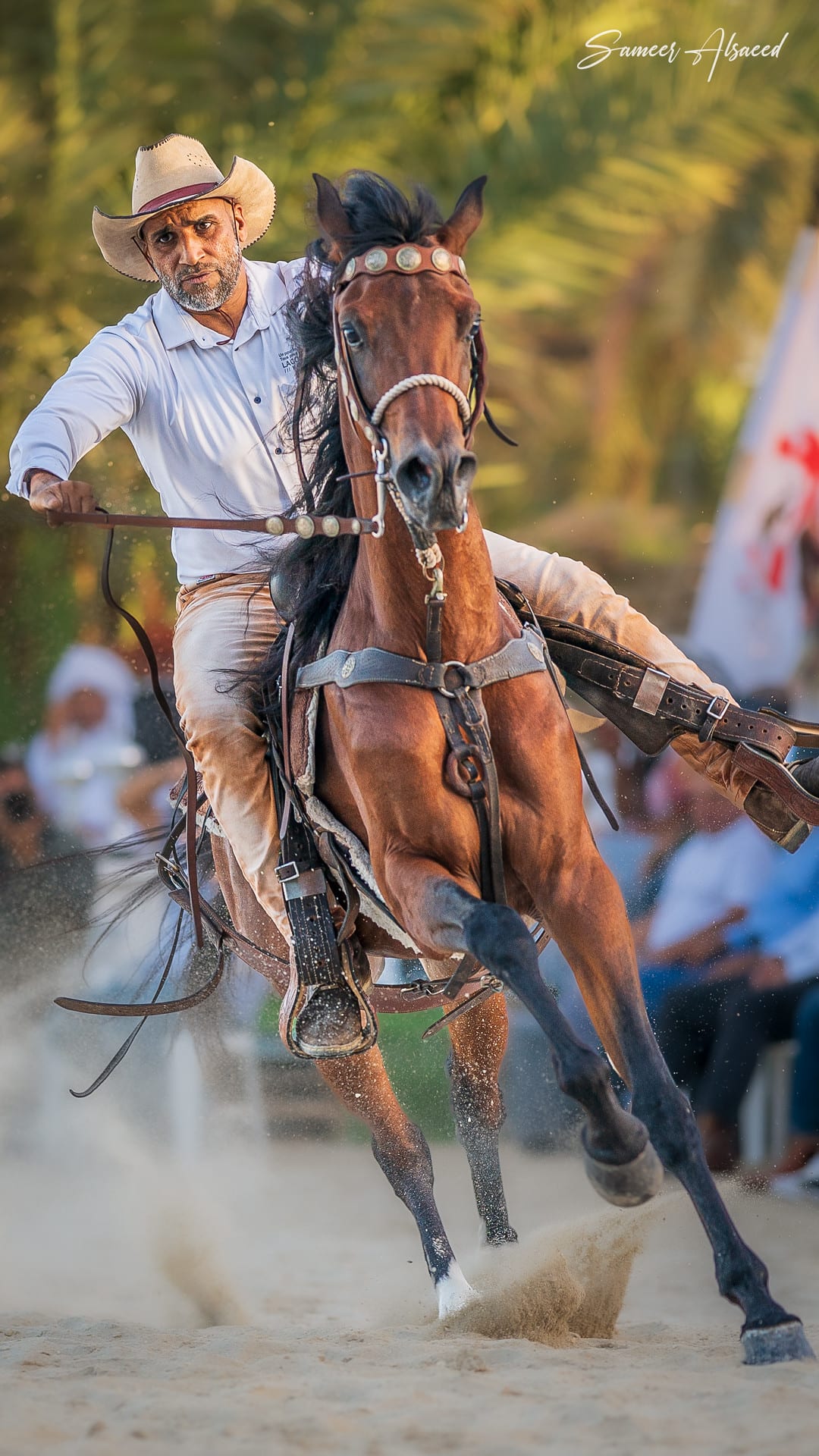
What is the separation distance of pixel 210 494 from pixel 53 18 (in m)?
6.07

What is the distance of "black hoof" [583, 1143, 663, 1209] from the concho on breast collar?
1313 millimetres

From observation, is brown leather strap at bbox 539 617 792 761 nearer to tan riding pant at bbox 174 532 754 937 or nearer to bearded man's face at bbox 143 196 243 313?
tan riding pant at bbox 174 532 754 937

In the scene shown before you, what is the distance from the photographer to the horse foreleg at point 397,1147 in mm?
4375

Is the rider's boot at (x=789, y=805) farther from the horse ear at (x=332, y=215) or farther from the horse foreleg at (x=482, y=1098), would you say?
the horse ear at (x=332, y=215)

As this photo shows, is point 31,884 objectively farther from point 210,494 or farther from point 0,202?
point 0,202

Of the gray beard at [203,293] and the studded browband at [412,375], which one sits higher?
the gray beard at [203,293]

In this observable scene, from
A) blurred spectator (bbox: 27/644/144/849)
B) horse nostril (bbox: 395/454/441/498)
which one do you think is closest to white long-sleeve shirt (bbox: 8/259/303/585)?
horse nostril (bbox: 395/454/441/498)

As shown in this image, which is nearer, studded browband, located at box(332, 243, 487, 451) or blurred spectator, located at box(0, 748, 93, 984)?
studded browband, located at box(332, 243, 487, 451)

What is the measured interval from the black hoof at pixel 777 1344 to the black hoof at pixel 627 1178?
0.40m

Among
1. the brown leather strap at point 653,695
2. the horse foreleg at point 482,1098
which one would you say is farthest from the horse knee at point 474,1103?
the brown leather strap at point 653,695

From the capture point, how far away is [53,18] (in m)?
8.95

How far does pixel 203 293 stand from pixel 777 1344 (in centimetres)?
314

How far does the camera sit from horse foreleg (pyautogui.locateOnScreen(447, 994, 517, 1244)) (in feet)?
15.7

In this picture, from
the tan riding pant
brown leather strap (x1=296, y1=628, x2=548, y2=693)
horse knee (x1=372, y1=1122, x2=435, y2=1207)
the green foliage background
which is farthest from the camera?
the green foliage background
